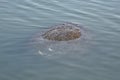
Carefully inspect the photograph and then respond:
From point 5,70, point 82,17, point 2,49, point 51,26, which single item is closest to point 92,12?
point 82,17

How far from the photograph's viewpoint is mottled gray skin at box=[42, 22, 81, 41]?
11.4 metres

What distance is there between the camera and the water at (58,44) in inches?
389

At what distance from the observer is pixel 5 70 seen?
10000mm

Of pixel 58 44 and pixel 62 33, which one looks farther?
pixel 62 33

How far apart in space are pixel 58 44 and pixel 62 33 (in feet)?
2.03

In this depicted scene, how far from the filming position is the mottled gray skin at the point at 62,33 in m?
11.4

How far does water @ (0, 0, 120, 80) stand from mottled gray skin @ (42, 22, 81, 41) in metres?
0.24

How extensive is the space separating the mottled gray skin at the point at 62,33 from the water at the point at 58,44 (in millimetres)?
242

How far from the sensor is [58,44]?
36.3 ft

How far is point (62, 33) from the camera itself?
37.8 ft

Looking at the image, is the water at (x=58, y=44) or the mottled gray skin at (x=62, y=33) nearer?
the water at (x=58, y=44)

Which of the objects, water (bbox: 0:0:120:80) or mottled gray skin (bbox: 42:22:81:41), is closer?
water (bbox: 0:0:120:80)

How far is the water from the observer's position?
9.88m

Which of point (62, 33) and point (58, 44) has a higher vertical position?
point (62, 33)
